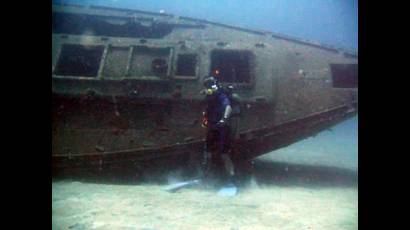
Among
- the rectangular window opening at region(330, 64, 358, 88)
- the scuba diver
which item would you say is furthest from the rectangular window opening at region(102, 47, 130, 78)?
the rectangular window opening at region(330, 64, 358, 88)

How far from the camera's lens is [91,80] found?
7625 mm

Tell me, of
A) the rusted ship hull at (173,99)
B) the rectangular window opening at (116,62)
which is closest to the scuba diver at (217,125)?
the rusted ship hull at (173,99)

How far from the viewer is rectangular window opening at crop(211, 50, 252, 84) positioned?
26.9ft

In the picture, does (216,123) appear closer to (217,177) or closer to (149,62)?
(217,177)

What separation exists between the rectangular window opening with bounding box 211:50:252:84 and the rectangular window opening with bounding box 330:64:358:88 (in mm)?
2048

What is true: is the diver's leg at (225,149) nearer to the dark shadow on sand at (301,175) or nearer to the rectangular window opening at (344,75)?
the dark shadow on sand at (301,175)

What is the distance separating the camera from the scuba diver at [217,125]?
6.95 meters

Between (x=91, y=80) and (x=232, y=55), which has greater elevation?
(x=232, y=55)

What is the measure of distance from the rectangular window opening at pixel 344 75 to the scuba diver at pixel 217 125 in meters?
2.93

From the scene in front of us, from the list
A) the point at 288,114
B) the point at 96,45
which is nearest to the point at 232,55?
the point at 288,114

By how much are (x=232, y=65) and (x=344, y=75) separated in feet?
9.55

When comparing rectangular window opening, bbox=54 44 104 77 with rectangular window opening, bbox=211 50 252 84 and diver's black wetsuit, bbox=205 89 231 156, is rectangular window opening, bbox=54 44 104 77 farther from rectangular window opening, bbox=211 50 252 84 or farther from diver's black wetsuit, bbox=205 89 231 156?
diver's black wetsuit, bbox=205 89 231 156
